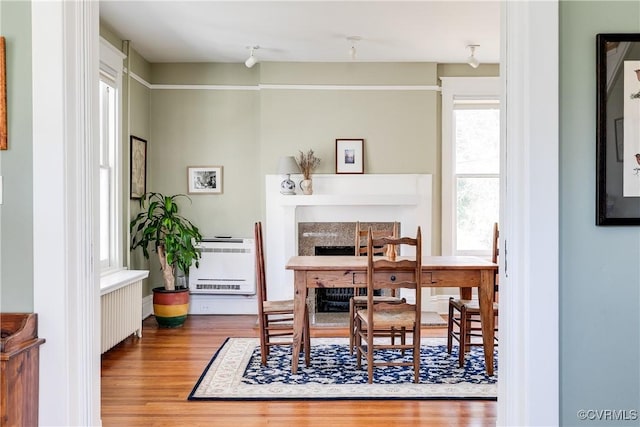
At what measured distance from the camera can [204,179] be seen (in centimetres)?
562

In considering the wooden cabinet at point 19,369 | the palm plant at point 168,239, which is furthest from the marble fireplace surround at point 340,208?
the wooden cabinet at point 19,369

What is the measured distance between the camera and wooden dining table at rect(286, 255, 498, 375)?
352 cm

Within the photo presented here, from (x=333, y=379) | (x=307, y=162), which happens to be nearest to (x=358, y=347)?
(x=333, y=379)

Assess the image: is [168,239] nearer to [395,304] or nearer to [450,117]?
[395,304]

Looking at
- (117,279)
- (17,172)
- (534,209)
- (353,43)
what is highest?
(353,43)

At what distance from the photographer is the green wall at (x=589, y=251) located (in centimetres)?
173

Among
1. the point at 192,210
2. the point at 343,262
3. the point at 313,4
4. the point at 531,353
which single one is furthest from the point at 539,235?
the point at 192,210

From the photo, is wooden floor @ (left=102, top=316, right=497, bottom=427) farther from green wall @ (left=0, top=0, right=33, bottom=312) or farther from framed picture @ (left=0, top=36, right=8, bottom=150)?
framed picture @ (left=0, top=36, right=8, bottom=150)

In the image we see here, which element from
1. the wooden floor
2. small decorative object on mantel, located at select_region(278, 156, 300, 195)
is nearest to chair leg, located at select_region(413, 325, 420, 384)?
the wooden floor

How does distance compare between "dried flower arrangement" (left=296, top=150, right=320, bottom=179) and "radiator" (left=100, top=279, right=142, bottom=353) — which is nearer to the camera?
"radiator" (left=100, top=279, right=142, bottom=353)

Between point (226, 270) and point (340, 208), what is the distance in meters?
1.43

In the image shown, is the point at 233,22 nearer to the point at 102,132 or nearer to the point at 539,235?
the point at 102,132

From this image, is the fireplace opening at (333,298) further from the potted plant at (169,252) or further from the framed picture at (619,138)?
the framed picture at (619,138)

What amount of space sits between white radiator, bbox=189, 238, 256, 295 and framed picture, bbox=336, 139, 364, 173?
4.31ft
